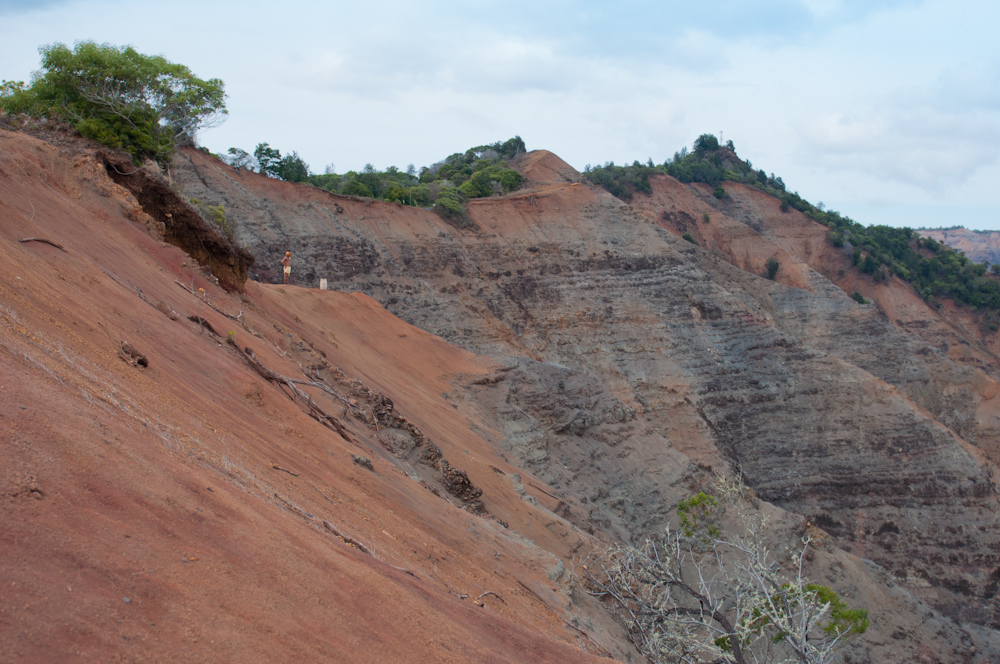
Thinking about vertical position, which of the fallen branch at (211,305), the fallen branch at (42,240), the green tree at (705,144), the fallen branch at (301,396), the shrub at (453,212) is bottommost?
the fallen branch at (301,396)

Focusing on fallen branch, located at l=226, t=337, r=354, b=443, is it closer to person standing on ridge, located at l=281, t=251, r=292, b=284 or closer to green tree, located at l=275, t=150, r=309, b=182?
person standing on ridge, located at l=281, t=251, r=292, b=284

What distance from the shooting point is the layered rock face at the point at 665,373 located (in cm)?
2516

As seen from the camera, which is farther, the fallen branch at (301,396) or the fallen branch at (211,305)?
the fallen branch at (211,305)

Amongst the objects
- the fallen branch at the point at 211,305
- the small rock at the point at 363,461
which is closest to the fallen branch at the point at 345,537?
the small rock at the point at 363,461

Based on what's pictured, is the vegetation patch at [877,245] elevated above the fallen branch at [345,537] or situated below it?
above

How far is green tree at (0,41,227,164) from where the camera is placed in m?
18.7

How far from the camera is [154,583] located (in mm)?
4387

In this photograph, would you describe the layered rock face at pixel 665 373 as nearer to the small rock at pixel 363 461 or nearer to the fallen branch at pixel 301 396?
the fallen branch at pixel 301 396

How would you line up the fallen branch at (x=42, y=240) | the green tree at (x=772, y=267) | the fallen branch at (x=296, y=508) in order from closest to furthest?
the fallen branch at (x=296, y=508), the fallen branch at (x=42, y=240), the green tree at (x=772, y=267)

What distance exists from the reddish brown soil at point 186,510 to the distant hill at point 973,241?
166m

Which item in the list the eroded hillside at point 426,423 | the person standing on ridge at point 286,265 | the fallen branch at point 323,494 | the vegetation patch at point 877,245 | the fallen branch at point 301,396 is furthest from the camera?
the vegetation patch at point 877,245

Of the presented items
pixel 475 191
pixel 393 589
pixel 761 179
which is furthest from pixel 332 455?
pixel 761 179

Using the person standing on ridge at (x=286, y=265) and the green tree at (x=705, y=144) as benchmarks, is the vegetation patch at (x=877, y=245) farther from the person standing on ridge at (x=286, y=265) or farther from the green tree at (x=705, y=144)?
the person standing on ridge at (x=286, y=265)

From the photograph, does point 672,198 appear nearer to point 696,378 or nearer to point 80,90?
point 696,378
